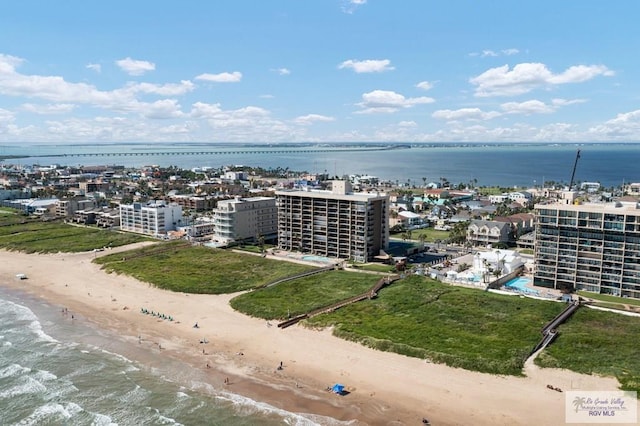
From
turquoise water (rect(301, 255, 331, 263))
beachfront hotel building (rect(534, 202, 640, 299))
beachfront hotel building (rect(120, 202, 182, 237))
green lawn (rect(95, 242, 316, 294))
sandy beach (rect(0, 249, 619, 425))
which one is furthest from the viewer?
beachfront hotel building (rect(120, 202, 182, 237))

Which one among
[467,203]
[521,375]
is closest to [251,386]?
[521,375]

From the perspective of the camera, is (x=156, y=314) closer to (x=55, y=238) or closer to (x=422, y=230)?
(x=55, y=238)

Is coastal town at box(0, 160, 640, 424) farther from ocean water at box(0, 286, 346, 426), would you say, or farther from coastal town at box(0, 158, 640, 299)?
ocean water at box(0, 286, 346, 426)

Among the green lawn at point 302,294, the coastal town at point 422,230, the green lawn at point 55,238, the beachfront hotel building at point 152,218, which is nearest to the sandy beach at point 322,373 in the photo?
the green lawn at point 302,294

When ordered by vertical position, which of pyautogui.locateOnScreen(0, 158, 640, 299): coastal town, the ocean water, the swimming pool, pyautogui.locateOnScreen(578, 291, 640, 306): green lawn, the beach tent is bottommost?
the ocean water

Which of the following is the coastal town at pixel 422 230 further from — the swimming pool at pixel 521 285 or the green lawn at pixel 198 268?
the green lawn at pixel 198 268

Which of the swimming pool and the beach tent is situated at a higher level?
the swimming pool

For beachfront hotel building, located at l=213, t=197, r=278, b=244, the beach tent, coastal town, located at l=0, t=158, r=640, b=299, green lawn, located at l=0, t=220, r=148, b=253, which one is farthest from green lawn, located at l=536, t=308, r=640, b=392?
green lawn, located at l=0, t=220, r=148, b=253

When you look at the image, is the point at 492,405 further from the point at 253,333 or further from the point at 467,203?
the point at 467,203
